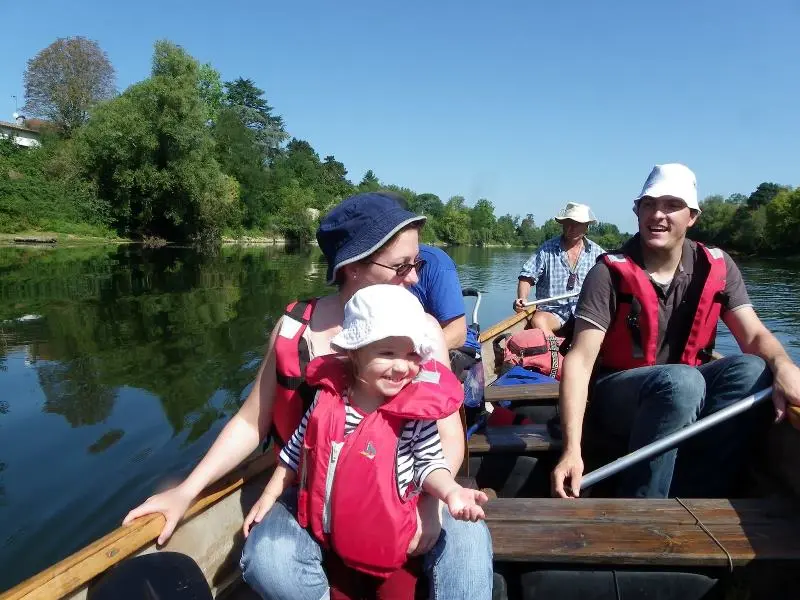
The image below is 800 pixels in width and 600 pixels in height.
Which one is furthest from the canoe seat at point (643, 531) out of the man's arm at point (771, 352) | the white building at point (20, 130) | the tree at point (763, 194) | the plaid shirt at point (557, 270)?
the tree at point (763, 194)

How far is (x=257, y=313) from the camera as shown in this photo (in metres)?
11.2

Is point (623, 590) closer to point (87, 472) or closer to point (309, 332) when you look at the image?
point (309, 332)

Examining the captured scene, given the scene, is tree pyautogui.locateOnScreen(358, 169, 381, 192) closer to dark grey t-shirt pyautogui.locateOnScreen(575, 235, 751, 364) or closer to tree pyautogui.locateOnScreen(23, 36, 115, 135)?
tree pyautogui.locateOnScreen(23, 36, 115, 135)

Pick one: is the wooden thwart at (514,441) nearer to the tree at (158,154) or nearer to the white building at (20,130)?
the tree at (158,154)

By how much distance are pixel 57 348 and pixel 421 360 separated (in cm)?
726

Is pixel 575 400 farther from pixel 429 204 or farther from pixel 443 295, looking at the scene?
pixel 429 204

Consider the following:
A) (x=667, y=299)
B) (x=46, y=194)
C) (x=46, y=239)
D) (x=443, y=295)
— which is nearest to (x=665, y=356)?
(x=667, y=299)

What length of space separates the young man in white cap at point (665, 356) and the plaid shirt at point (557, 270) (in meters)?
3.20

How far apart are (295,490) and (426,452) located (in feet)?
1.58

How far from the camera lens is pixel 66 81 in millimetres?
42531

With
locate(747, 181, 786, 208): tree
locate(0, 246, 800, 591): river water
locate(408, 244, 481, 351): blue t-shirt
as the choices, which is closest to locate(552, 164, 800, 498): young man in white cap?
locate(408, 244, 481, 351): blue t-shirt

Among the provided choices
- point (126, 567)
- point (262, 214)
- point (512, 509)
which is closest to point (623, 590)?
point (512, 509)

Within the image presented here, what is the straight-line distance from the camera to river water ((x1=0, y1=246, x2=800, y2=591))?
12.2 feet

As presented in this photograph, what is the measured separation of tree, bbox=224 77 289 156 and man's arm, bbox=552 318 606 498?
63.4 m
